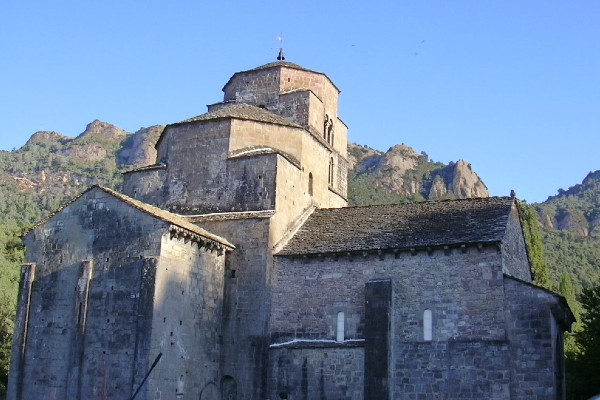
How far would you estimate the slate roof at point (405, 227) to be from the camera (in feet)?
79.1

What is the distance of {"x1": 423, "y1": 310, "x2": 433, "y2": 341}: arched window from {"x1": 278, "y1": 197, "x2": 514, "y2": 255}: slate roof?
7.44 ft

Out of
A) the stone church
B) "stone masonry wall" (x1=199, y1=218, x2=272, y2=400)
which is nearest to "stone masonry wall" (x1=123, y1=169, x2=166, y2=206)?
the stone church

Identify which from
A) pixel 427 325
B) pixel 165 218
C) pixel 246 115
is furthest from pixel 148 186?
pixel 427 325

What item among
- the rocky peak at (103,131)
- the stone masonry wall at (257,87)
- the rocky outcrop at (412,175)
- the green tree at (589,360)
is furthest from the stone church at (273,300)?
the rocky peak at (103,131)

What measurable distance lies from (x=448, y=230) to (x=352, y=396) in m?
6.51

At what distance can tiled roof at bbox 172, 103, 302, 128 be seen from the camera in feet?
96.5

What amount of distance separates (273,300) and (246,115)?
8273 millimetres

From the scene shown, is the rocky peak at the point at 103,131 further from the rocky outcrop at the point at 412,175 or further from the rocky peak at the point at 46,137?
the rocky outcrop at the point at 412,175

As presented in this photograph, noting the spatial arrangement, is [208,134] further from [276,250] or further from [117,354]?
[117,354]

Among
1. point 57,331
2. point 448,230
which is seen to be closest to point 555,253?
point 448,230

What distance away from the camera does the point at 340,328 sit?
24766 millimetres

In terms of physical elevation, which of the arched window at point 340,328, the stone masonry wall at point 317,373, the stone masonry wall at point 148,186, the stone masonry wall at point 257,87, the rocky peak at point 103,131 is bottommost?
the stone masonry wall at point 317,373

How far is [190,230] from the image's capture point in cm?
2459

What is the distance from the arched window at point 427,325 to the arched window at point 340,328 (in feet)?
9.47
